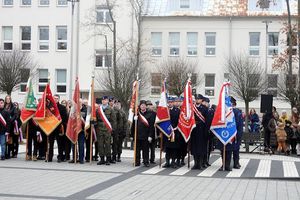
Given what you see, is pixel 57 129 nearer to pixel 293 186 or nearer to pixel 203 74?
pixel 293 186

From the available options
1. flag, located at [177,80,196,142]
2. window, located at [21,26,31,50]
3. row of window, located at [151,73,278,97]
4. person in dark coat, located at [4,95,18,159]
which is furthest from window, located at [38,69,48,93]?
flag, located at [177,80,196,142]

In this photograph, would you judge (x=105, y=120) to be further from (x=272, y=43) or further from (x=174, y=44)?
(x=272, y=43)

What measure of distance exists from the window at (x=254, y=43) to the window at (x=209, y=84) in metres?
3.79

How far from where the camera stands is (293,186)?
512 inches

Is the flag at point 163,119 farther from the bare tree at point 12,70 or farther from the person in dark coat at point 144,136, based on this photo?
the bare tree at point 12,70

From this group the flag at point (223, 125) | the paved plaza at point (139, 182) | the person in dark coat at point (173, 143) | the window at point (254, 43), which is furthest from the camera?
the window at point (254, 43)

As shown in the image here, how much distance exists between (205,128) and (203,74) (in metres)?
30.2

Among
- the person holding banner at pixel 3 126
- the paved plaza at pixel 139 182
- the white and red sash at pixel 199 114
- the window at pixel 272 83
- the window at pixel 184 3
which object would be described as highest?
the window at pixel 184 3

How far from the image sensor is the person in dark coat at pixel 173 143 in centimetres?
1652

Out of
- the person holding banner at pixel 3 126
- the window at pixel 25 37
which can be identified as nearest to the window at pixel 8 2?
the window at pixel 25 37

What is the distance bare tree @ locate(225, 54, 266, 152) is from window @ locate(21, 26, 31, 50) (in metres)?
18.4

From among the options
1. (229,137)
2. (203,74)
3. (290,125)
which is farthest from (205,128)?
(203,74)

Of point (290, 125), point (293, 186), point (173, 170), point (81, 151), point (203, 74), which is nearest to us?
point (293, 186)

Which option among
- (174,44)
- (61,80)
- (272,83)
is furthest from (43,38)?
(272,83)
